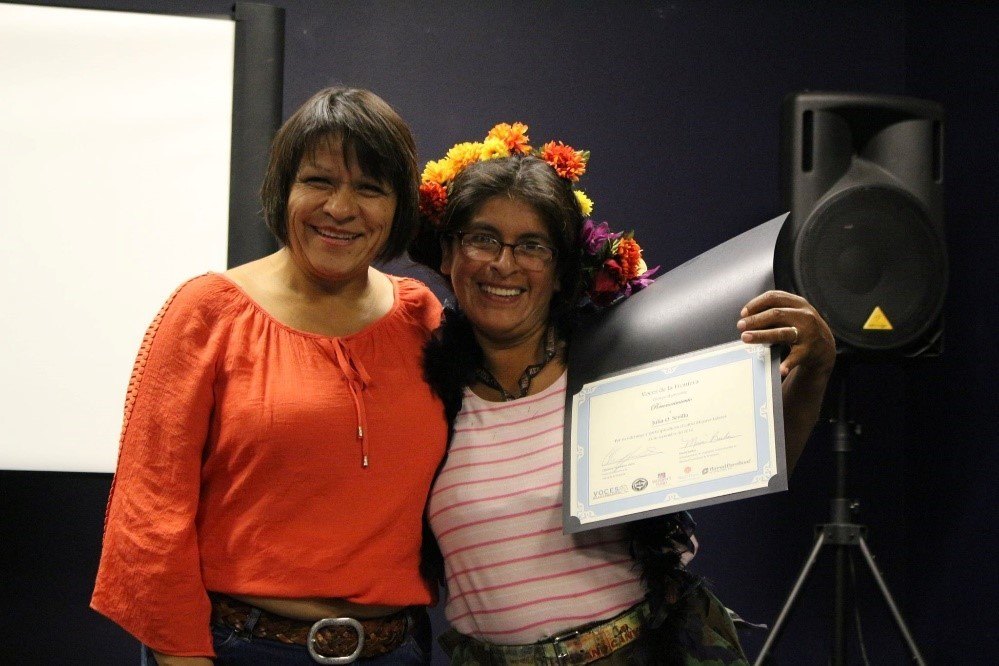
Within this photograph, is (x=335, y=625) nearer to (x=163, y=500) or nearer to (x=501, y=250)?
(x=163, y=500)

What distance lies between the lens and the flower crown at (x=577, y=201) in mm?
1830

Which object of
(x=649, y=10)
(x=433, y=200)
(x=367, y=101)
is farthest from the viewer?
(x=649, y=10)

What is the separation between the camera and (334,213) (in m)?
1.65

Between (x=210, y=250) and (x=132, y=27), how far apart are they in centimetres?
55

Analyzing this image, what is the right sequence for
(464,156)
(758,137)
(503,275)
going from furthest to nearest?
(758,137), (464,156), (503,275)

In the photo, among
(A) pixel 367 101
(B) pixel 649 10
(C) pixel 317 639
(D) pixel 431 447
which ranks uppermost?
(B) pixel 649 10

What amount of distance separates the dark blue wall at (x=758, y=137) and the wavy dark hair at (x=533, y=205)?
1.31 metres

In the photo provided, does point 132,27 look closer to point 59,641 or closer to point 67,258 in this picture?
point 67,258

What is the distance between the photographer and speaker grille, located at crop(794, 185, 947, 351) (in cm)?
258

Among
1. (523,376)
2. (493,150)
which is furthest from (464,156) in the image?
(523,376)

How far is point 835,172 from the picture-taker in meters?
2.67

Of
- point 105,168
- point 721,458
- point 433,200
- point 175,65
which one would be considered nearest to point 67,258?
point 105,168

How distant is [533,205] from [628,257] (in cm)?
21
